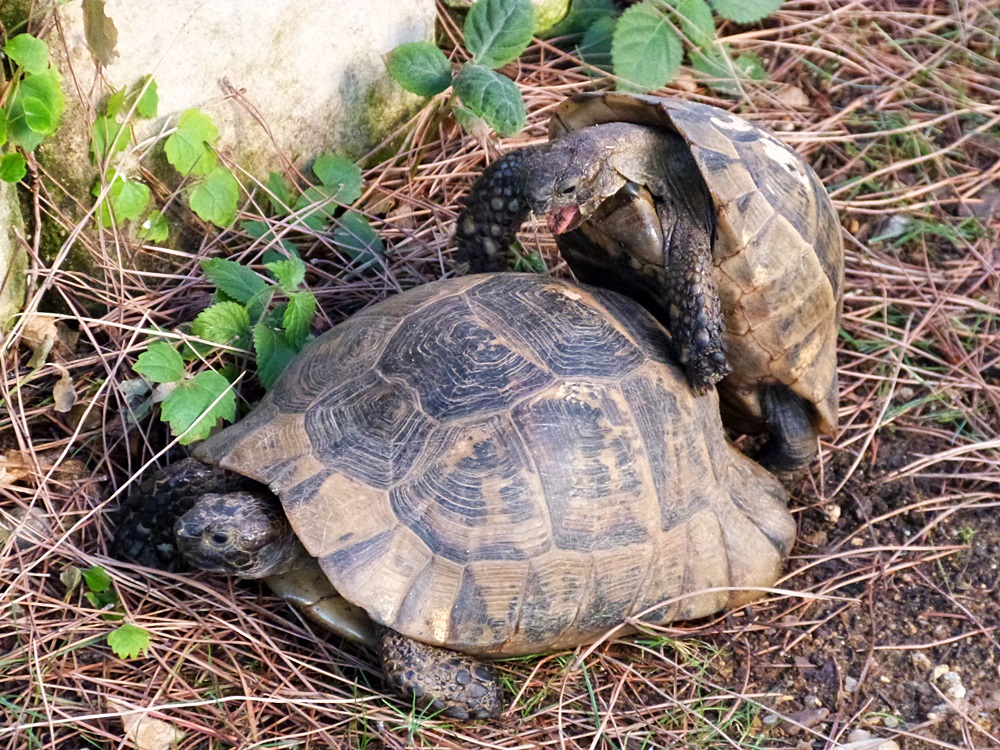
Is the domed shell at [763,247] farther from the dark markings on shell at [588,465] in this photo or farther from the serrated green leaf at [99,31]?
the serrated green leaf at [99,31]

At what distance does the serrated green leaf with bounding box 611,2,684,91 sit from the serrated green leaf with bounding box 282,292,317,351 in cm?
191

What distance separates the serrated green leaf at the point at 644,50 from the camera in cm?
470

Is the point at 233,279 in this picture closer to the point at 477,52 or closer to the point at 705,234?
the point at 477,52

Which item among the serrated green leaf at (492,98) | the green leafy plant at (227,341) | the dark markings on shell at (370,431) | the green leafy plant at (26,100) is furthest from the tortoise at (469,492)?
the green leafy plant at (26,100)

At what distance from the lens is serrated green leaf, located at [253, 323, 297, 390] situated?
11.8 feet

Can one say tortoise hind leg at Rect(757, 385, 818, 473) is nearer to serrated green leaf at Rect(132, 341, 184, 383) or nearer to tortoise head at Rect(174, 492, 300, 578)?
tortoise head at Rect(174, 492, 300, 578)

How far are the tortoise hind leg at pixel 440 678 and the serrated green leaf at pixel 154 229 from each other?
1675mm

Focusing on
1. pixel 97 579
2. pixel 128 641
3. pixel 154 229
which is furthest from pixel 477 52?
pixel 128 641

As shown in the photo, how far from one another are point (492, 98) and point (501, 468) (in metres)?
1.66

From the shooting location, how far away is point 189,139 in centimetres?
363

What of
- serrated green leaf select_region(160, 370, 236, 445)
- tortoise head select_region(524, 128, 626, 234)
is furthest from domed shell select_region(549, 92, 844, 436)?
serrated green leaf select_region(160, 370, 236, 445)

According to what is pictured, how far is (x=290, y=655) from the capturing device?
3.16 m

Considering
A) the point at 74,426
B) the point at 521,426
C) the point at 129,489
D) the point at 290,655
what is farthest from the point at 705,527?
the point at 74,426

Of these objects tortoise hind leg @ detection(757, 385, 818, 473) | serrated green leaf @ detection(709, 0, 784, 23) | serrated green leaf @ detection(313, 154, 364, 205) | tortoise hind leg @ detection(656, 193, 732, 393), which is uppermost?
serrated green leaf @ detection(313, 154, 364, 205)
